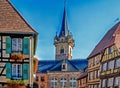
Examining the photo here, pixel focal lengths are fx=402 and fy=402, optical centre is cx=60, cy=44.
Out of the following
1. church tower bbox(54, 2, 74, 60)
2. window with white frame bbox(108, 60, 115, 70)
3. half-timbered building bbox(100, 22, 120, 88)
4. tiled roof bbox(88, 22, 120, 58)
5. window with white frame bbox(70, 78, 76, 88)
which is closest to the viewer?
half-timbered building bbox(100, 22, 120, 88)

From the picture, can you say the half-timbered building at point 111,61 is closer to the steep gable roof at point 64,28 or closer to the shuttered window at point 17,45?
the shuttered window at point 17,45

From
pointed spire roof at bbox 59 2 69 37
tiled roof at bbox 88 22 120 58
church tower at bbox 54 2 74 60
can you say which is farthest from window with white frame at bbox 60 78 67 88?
tiled roof at bbox 88 22 120 58

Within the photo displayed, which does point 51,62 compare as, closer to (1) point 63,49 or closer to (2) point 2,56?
(1) point 63,49

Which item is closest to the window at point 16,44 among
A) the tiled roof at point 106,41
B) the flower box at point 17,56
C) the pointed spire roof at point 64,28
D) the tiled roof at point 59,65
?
Answer: the flower box at point 17,56

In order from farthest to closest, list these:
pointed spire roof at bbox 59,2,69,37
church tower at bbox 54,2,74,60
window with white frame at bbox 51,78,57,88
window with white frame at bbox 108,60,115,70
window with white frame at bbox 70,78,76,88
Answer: pointed spire roof at bbox 59,2,69,37, church tower at bbox 54,2,74,60, window with white frame at bbox 51,78,57,88, window with white frame at bbox 70,78,76,88, window with white frame at bbox 108,60,115,70

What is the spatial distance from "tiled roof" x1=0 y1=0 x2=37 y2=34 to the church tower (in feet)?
257

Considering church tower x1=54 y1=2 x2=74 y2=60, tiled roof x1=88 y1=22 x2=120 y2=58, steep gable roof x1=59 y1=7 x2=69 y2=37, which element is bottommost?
tiled roof x1=88 y1=22 x2=120 y2=58

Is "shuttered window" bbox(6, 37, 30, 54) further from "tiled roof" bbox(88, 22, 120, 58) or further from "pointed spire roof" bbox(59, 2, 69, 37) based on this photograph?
"pointed spire roof" bbox(59, 2, 69, 37)

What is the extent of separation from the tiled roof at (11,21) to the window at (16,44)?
68 centimetres

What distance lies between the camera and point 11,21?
2950cm

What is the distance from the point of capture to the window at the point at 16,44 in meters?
28.9

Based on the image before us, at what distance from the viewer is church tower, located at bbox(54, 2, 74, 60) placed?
10994cm

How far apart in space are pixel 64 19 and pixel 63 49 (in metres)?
9.96

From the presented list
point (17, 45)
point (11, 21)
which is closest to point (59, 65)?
point (11, 21)
